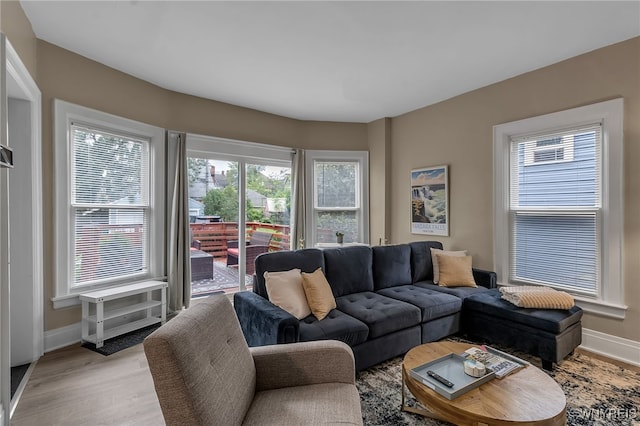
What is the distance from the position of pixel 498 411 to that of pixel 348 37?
2.82 metres

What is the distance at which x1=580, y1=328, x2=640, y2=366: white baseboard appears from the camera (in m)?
2.73

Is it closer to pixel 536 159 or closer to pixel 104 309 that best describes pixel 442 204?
pixel 536 159

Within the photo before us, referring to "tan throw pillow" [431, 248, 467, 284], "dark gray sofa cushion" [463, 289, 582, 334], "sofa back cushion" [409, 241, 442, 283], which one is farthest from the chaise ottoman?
"sofa back cushion" [409, 241, 442, 283]

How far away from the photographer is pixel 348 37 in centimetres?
272

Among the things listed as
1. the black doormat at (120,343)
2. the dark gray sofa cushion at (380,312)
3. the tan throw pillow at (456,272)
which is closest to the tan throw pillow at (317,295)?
the dark gray sofa cushion at (380,312)

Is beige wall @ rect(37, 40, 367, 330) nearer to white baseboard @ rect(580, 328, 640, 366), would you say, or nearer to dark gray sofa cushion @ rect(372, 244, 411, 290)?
dark gray sofa cushion @ rect(372, 244, 411, 290)

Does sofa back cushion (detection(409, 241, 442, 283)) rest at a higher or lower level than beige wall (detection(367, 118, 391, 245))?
lower

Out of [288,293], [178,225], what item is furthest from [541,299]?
[178,225]

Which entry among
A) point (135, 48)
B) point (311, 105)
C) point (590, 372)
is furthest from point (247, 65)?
point (590, 372)

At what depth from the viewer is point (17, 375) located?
2488mm

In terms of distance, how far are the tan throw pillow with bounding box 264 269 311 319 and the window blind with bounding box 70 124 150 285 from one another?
6.40 ft

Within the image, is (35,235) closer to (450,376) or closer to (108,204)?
(108,204)

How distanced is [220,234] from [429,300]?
288cm

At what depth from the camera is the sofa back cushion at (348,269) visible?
317 centimetres
